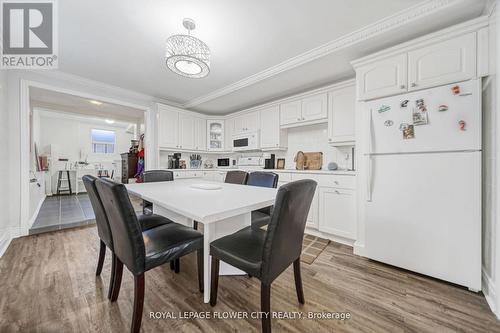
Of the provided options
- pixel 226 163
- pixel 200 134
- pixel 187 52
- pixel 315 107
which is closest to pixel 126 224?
pixel 187 52

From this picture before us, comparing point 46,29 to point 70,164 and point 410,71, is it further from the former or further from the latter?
point 70,164

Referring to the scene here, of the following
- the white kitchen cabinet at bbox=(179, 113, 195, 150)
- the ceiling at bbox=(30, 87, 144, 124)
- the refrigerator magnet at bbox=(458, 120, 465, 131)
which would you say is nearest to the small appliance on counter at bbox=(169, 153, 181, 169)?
the white kitchen cabinet at bbox=(179, 113, 195, 150)

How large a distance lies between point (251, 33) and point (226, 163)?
3025mm

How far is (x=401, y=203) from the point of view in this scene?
1809 mm

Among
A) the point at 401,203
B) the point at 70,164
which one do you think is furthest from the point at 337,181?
the point at 70,164

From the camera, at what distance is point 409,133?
177 centimetres

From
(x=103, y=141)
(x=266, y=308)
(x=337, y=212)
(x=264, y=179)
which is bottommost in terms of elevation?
(x=266, y=308)

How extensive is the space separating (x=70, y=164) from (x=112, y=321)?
6702 mm

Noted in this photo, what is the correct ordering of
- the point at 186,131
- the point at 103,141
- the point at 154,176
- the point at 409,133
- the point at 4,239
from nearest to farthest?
the point at 409,133
the point at 4,239
the point at 154,176
the point at 186,131
the point at 103,141

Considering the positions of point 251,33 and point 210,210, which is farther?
point 251,33

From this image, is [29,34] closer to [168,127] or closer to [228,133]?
[168,127]

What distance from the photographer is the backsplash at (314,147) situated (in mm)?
2945

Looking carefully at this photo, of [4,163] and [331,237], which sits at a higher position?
[4,163]

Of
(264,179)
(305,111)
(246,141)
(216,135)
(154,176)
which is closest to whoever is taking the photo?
(264,179)
